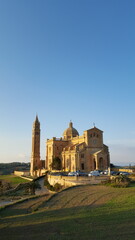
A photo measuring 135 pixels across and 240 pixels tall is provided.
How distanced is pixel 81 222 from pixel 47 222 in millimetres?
2675

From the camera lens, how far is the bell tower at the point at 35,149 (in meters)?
69.6

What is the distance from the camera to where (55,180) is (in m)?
37.9

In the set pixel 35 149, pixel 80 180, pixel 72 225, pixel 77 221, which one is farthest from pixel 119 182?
pixel 35 149

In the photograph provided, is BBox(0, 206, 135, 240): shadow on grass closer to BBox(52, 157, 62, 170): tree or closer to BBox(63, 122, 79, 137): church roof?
BBox(52, 157, 62, 170): tree

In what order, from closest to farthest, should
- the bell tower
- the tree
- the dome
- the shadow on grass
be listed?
the shadow on grass, the tree, the bell tower, the dome

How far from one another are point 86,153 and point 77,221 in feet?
132

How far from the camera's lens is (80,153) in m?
53.7

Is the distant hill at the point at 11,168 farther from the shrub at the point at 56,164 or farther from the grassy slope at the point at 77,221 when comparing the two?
the grassy slope at the point at 77,221

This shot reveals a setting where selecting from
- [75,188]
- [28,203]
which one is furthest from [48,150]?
[28,203]

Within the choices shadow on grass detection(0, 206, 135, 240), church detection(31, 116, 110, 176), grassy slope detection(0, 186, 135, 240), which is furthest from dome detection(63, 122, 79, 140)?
shadow on grass detection(0, 206, 135, 240)

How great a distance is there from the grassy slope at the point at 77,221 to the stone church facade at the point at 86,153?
31317 millimetres

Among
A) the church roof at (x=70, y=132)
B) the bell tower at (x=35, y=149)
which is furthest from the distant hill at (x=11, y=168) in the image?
the church roof at (x=70, y=132)

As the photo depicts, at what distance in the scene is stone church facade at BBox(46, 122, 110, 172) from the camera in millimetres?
52594

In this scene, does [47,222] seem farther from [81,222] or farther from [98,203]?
[98,203]
